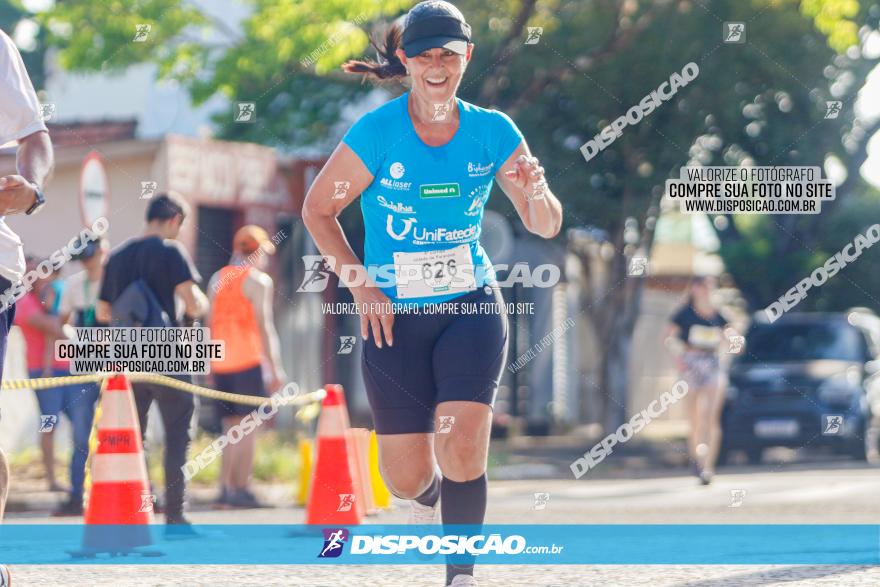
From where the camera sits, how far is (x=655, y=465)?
693 inches

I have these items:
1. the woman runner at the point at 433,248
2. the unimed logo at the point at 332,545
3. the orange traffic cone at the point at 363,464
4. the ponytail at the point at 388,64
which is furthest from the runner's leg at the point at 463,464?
the orange traffic cone at the point at 363,464

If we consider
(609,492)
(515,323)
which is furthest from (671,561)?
(515,323)

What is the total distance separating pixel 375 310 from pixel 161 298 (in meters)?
3.81

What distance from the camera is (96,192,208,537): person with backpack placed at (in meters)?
8.82

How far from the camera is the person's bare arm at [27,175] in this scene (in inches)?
168

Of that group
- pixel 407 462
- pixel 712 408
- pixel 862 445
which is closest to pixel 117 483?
pixel 407 462

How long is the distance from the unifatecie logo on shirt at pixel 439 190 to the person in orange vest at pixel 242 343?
5.14 m

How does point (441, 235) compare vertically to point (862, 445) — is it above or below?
above

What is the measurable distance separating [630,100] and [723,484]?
6.83 m

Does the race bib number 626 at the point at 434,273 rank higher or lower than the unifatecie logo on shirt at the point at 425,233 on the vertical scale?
lower

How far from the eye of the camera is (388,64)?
5.96 meters

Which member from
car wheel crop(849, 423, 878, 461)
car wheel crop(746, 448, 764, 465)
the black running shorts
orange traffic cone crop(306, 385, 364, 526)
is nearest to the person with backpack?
orange traffic cone crop(306, 385, 364, 526)

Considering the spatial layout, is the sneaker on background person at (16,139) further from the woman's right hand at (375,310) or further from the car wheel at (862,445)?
the car wheel at (862,445)

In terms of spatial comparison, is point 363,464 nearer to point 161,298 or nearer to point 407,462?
point 161,298
